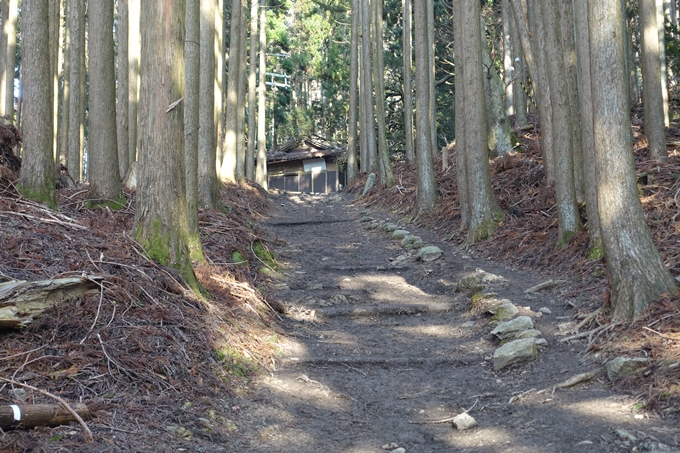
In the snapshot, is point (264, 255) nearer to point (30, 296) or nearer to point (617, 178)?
Answer: point (30, 296)

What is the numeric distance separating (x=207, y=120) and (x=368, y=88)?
1343 centimetres

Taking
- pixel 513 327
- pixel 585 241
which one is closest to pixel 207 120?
pixel 585 241

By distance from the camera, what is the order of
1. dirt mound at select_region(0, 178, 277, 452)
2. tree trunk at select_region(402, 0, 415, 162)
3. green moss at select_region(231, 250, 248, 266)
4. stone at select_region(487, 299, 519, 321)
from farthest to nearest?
tree trunk at select_region(402, 0, 415, 162) < green moss at select_region(231, 250, 248, 266) < stone at select_region(487, 299, 519, 321) < dirt mound at select_region(0, 178, 277, 452)

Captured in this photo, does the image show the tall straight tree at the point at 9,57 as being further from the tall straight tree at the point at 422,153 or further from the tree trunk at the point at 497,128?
the tree trunk at the point at 497,128

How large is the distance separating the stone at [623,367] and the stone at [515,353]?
3.27 feet

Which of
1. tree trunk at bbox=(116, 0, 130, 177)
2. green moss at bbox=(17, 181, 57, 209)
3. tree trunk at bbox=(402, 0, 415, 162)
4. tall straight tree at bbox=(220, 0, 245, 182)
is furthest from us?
tall straight tree at bbox=(220, 0, 245, 182)

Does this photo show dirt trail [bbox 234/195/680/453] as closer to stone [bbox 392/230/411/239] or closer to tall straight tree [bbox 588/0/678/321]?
tall straight tree [bbox 588/0/678/321]

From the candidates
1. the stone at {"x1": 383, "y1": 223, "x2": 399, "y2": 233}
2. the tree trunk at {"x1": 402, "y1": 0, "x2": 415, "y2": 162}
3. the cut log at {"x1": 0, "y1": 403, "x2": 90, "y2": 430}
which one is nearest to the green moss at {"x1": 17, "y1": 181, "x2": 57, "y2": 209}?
the cut log at {"x1": 0, "y1": 403, "x2": 90, "y2": 430}

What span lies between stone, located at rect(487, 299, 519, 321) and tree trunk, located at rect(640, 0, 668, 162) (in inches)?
221

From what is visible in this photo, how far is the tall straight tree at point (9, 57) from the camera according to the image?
15461 millimetres

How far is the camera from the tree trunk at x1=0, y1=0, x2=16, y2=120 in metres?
15.5

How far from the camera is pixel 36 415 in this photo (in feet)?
12.8

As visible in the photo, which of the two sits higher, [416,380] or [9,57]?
[9,57]

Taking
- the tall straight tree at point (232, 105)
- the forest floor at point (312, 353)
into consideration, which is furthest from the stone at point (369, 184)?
the forest floor at point (312, 353)
